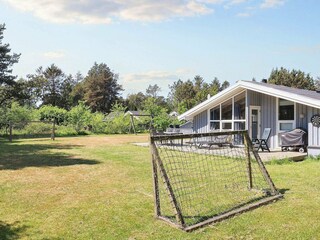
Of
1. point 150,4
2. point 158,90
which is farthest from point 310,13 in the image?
point 158,90

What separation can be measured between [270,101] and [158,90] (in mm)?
61203

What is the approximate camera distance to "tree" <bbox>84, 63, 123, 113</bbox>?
5541 centimetres

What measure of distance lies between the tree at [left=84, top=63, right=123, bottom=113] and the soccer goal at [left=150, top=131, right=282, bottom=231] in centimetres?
4759

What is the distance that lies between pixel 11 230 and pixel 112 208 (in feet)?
5.18

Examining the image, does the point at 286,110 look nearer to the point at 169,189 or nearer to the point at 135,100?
the point at 169,189

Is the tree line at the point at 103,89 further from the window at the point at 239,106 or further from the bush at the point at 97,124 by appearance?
the window at the point at 239,106

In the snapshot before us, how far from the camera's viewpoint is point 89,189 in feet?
21.1

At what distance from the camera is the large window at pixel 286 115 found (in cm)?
1272

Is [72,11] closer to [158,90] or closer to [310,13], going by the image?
[310,13]

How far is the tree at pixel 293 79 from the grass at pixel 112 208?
3894 centimetres

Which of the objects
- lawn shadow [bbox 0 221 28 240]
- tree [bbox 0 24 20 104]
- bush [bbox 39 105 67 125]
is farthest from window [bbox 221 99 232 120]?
tree [bbox 0 24 20 104]

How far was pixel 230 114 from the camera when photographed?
585 inches

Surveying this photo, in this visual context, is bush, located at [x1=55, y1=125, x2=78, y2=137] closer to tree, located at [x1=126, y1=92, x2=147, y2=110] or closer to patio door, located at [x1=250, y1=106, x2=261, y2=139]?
patio door, located at [x1=250, y1=106, x2=261, y2=139]

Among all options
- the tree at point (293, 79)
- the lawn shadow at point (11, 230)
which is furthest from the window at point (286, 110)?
the tree at point (293, 79)
